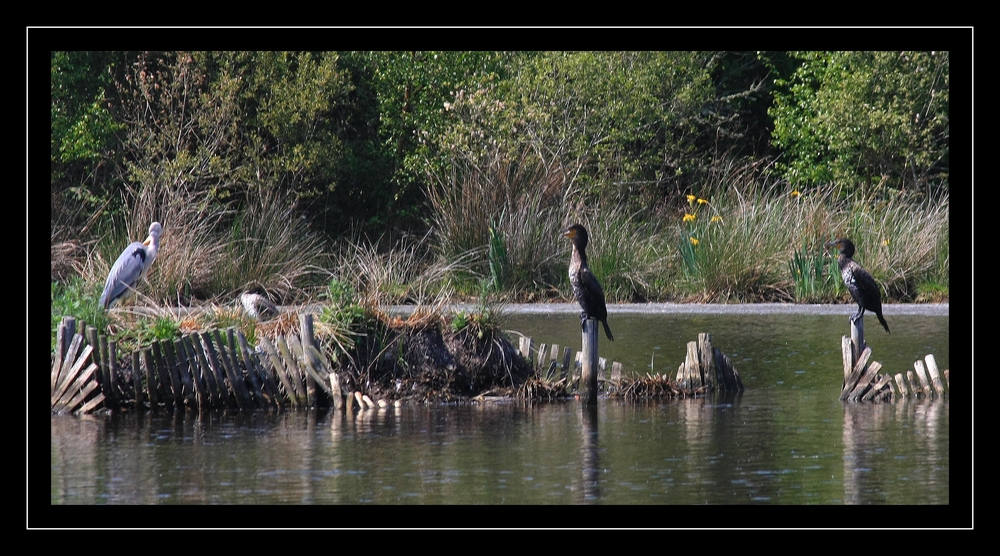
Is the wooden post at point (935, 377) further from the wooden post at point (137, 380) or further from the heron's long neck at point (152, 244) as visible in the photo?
the heron's long neck at point (152, 244)

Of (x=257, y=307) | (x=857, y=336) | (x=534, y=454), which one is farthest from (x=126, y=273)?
(x=857, y=336)

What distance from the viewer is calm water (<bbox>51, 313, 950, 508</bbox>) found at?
7.82 m

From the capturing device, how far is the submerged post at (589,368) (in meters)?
10.9

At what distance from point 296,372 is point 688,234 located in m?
8.78

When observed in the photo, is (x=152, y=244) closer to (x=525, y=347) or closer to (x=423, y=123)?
(x=525, y=347)

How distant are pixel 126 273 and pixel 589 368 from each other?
4.96 m

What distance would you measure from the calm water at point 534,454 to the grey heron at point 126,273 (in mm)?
2595

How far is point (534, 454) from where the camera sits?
29.2 feet

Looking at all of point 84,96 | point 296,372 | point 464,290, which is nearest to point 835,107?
point 464,290

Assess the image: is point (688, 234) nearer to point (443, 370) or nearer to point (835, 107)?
point (835, 107)

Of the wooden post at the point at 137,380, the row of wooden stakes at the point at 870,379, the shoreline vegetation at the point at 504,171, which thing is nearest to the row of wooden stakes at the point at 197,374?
the wooden post at the point at 137,380

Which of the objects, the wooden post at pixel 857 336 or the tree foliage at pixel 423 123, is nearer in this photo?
the wooden post at pixel 857 336

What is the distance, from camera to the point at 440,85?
2400cm

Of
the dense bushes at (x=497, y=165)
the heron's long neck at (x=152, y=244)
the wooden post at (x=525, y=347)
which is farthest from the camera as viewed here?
the dense bushes at (x=497, y=165)
